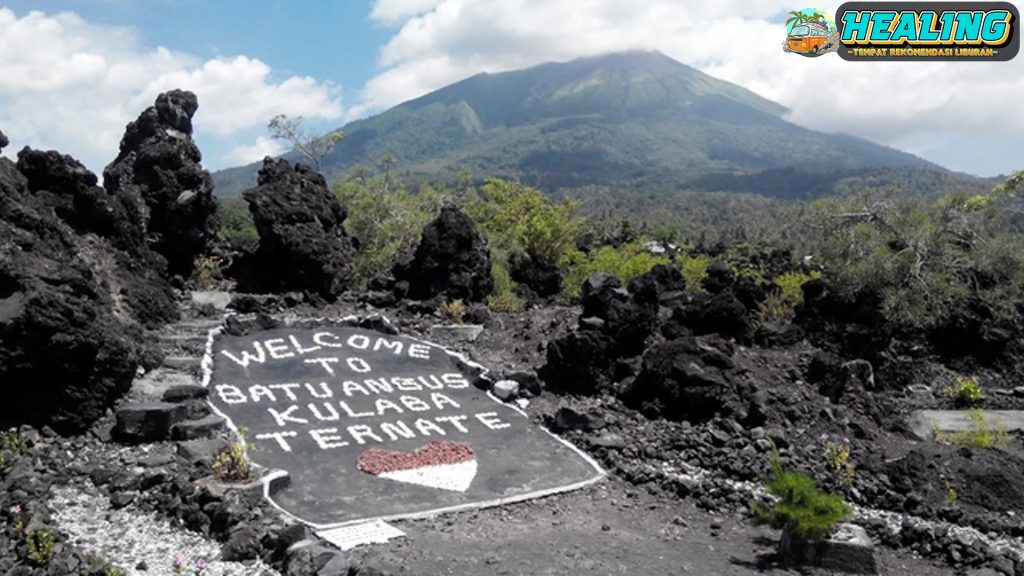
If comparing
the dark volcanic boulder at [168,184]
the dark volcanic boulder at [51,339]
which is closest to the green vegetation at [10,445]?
the dark volcanic boulder at [51,339]

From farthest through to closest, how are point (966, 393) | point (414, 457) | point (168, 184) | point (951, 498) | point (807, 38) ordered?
point (807, 38) → point (168, 184) → point (966, 393) → point (414, 457) → point (951, 498)

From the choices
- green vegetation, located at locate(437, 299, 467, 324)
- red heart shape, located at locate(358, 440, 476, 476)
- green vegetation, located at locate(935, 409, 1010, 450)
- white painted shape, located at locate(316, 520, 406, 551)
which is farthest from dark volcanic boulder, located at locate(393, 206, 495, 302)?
white painted shape, located at locate(316, 520, 406, 551)

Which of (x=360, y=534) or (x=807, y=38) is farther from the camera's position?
(x=807, y=38)

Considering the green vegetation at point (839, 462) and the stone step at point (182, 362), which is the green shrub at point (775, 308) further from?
the stone step at point (182, 362)

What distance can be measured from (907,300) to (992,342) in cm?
184

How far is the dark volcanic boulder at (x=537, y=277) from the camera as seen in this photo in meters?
22.6

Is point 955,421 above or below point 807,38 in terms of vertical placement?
below

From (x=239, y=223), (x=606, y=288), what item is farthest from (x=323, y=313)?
(x=239, y=223)

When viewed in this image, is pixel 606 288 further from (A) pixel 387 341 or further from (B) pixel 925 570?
(B) pixel 925 570

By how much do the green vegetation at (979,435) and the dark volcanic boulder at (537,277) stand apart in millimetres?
11598

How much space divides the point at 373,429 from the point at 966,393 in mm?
9375

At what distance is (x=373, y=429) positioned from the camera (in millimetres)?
11594

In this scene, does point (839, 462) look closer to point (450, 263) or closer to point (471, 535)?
point (471, 535)

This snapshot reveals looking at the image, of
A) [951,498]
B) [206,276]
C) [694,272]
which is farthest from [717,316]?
[206,276]
